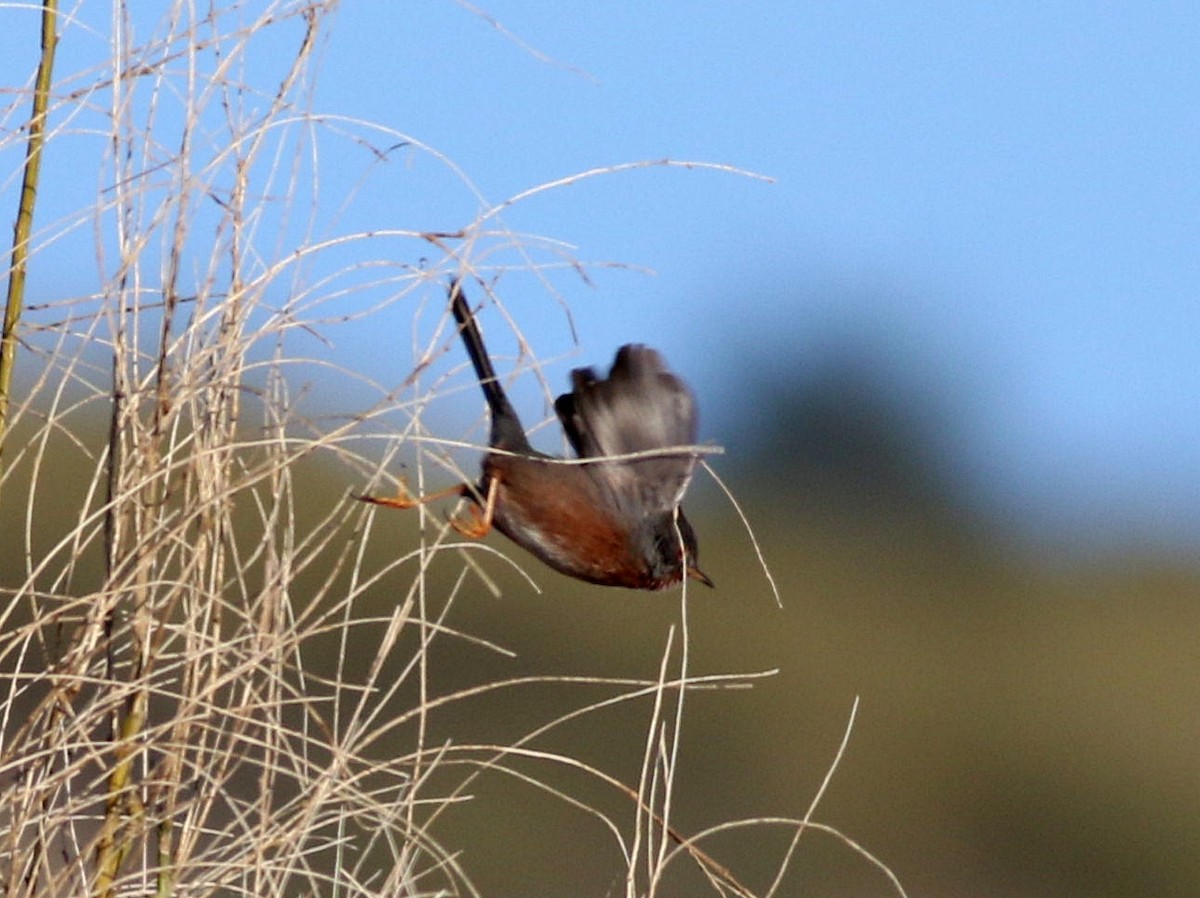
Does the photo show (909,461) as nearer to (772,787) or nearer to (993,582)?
(993,582)

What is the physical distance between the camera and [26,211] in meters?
2.98

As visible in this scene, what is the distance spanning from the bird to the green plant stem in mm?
767

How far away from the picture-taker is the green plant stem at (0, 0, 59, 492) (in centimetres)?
289

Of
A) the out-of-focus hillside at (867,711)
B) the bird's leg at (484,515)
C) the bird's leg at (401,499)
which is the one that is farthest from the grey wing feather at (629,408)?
the out-of-focus hillside at (867,711)

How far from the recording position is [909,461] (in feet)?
78.8

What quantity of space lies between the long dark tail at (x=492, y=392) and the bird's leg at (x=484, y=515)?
0.10 metres

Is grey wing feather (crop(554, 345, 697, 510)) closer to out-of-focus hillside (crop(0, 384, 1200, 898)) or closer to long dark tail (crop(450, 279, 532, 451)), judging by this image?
long dark tail (crop(450, 279, 532, 451))

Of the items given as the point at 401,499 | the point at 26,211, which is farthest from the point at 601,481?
the point at 26,211

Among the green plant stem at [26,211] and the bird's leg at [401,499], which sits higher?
the green plant stem at [26,211]

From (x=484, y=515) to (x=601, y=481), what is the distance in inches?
13.6

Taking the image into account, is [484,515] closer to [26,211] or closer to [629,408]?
[629,408]

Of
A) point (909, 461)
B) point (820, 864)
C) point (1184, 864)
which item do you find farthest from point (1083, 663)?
point (909, 461)

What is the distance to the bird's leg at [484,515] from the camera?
12.8 ft

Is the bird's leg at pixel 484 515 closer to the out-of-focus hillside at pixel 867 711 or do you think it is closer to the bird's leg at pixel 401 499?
the bird's leg at pixel 401 499
